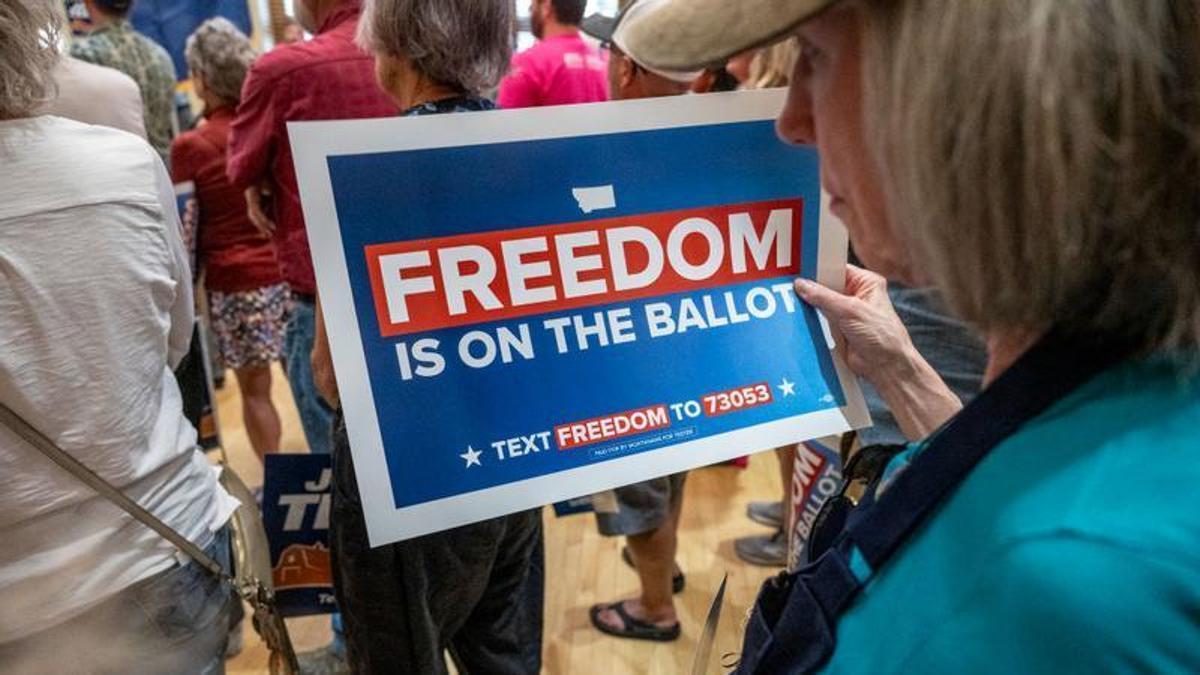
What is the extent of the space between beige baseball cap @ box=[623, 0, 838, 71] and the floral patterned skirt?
243cm

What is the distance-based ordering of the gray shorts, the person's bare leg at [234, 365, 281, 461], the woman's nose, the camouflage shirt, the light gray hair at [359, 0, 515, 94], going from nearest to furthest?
1. the woman's nose
2. the light gray hair at [359, 0, 515, 94]
3. the gray shorts
4. the camouflage shirt
5. the person's bare leg at [234, 365, 281, 461]

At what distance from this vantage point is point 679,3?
0.55 m

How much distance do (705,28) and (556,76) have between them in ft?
6.36

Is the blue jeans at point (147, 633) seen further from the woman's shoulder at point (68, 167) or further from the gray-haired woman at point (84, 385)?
the woman's shoulder at point (68, 167)

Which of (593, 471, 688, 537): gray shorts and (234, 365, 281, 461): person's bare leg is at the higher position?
(593, 471, 688, 537): gray shorts

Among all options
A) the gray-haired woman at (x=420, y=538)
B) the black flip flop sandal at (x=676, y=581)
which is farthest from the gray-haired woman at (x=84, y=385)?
the black flip flop sandal at (x=676, y=581)

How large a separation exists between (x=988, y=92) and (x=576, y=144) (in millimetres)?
639

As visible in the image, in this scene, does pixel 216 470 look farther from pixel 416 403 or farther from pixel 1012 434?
pixel 1012 434

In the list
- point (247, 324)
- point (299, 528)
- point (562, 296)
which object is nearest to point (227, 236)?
point (247, 324)

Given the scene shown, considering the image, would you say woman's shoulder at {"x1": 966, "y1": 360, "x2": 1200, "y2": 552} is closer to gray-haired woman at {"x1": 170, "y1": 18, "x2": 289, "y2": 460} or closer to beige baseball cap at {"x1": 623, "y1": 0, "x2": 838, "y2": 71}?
beige baseball cap at {"x1": 623, "y1": 0, "x2": 838, "y2": 71}

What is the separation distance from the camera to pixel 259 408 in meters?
2.89

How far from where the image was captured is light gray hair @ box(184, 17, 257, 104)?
2604 millimetres

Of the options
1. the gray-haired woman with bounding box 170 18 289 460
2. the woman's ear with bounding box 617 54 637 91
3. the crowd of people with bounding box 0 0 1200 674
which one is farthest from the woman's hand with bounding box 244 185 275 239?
the woman's ear with bounding box 617 54 637 91

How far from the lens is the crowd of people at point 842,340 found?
395mm
